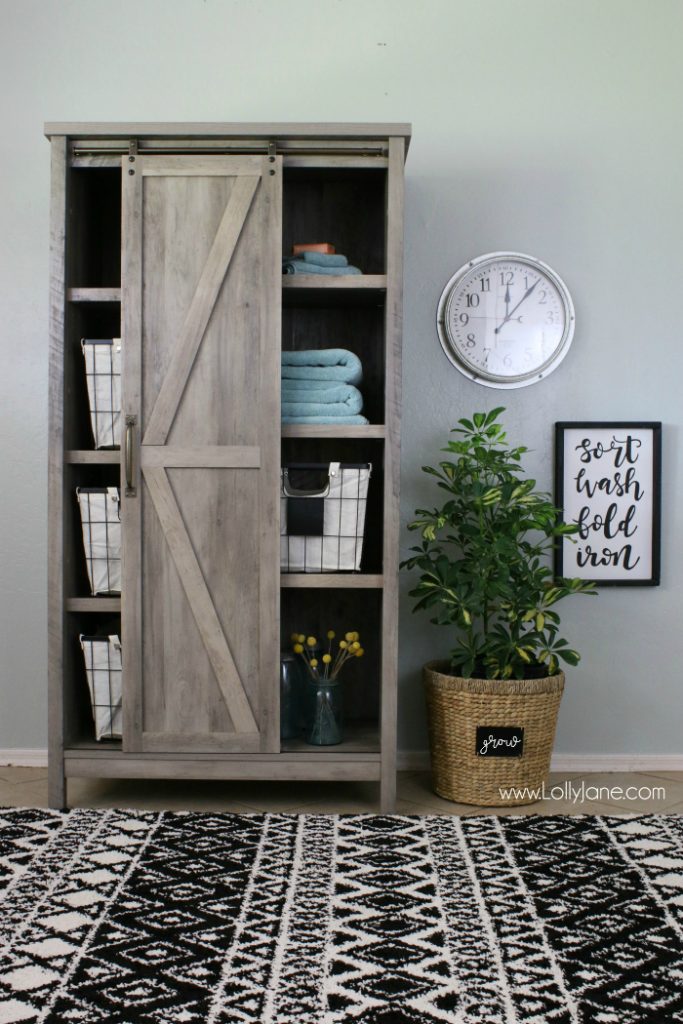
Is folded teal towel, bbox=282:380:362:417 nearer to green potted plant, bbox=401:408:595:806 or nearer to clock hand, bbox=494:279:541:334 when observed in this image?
green potted plant, bbox=401:408:595:806

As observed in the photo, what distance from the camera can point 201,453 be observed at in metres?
2.73

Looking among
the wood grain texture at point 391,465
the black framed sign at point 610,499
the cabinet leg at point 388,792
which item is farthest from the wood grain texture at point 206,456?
the black framed sign at point 610,499

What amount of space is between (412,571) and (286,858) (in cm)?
117

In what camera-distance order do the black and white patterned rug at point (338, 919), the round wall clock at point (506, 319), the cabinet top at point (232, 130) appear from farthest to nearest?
the round wall clock at point (506, 319), the cabinet top at point (232, 130), the black and white patterned rug at point (338, 919)

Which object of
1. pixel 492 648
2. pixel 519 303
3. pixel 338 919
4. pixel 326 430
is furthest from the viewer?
pixel 519 303

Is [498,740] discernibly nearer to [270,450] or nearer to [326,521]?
[326,521]

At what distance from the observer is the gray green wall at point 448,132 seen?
3227mm

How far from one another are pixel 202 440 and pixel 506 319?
45.1 inches

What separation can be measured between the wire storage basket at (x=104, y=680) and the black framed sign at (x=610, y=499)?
1455 mm

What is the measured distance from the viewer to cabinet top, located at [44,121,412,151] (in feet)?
8.82

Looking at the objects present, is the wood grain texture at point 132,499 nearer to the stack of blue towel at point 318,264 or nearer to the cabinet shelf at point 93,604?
the cabinet shelf at point 93,604

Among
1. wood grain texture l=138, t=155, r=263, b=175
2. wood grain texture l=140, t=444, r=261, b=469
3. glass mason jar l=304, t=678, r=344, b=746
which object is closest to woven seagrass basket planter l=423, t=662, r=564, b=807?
glass mason jar l=304, t=678, r=344, b=746

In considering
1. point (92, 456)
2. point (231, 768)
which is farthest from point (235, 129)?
point (231, 768)

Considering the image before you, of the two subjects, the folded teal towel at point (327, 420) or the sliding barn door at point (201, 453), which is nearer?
the sliding barn door at point (201, 453)
